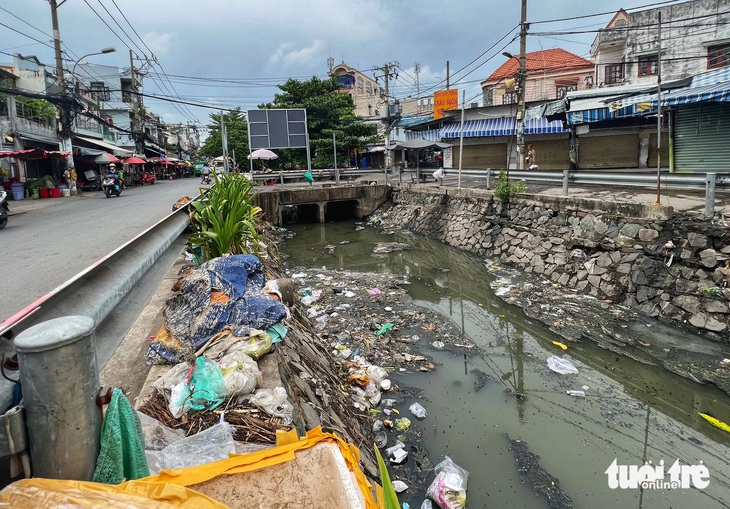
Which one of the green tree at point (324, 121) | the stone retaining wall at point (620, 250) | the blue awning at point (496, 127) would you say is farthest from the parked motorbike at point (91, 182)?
the stone retaining wall at point (620, 250)

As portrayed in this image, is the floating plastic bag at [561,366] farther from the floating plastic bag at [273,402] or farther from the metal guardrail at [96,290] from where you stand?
the metal guardrail at [96,290]

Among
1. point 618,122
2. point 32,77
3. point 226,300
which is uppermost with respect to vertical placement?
point 32,77

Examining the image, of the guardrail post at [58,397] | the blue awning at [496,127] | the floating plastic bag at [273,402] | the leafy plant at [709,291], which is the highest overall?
the blue awning at [496,127]

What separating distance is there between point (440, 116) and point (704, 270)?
18.9 metres

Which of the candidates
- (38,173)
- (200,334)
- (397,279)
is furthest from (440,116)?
(200,334)

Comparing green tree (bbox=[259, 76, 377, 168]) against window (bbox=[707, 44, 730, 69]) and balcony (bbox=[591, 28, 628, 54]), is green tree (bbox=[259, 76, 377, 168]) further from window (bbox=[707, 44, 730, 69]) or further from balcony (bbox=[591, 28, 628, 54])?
window (bbox=[707, 44, 730, 69])

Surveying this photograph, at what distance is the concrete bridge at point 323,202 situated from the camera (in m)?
18.8

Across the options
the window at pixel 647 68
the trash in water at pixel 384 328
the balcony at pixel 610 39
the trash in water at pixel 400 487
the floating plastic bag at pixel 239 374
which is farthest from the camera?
the balcony at pixel 610 39

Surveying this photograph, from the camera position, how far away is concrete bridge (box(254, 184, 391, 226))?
61.8 ft

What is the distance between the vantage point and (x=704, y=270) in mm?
6969

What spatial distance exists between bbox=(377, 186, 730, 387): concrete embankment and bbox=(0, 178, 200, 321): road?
785 cm

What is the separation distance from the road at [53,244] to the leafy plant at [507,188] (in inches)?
373

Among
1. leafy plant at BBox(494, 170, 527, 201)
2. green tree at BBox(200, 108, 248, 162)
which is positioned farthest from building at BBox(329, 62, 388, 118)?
leafy plant at BBox(494, 170, 527, 201)

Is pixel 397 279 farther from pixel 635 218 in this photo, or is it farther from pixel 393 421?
pixel 393 421
